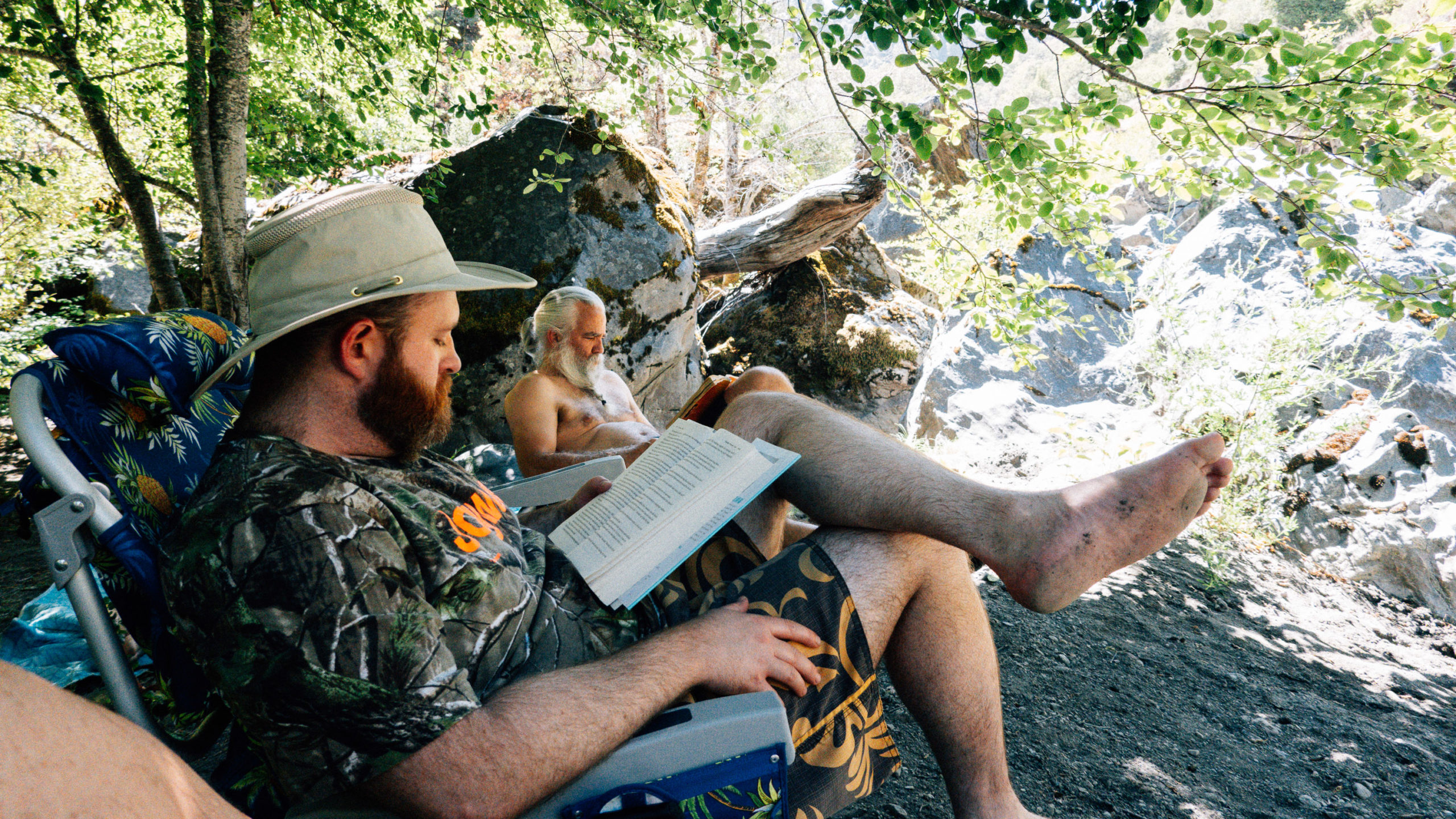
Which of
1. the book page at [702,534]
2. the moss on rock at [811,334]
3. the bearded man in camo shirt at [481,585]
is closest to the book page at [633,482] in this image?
the bearded man in camo shirt at [481,585]

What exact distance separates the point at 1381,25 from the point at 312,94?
18.2 ft

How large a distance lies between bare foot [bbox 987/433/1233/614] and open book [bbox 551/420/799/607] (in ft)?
1.59

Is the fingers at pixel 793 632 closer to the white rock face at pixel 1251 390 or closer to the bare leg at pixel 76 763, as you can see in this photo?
the bare leg at pixel 76 763

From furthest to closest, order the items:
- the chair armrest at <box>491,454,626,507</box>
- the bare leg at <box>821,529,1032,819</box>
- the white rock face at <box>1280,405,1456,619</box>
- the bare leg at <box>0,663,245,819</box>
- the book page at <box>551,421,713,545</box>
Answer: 1. the white rock face at <box>1280,405,1456,619</box>
2. the chair armrest at <box>491,454,626,507</box>
3. the book page at <box>551,421,713,545</box>
4. the bare leg at <box>821,529,1032,819</box>
5. the bare leg at <box>0,663,245,819</box>

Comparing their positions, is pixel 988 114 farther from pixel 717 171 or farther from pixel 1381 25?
pixel 717 171

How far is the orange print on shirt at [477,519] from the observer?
133 centimetres

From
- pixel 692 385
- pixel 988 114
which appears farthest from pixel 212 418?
pixel 692 385

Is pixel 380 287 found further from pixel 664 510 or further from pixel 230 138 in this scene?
pixel 230 138

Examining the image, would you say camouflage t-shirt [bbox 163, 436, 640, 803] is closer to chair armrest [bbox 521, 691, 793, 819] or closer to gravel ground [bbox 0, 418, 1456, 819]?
chair armrest [bbox 521, 691, 793, 819]

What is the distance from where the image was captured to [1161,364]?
17.0 ft

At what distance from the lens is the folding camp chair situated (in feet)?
3.56

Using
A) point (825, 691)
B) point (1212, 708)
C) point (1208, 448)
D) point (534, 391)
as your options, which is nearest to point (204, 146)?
point (534, 391)

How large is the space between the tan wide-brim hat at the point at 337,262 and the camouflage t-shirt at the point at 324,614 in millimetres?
275

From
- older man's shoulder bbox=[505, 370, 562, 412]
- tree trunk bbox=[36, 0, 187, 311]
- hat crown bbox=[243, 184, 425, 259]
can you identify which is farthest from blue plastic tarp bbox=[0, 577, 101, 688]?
tree trunk bbox=[36, 0, 187, 311]
